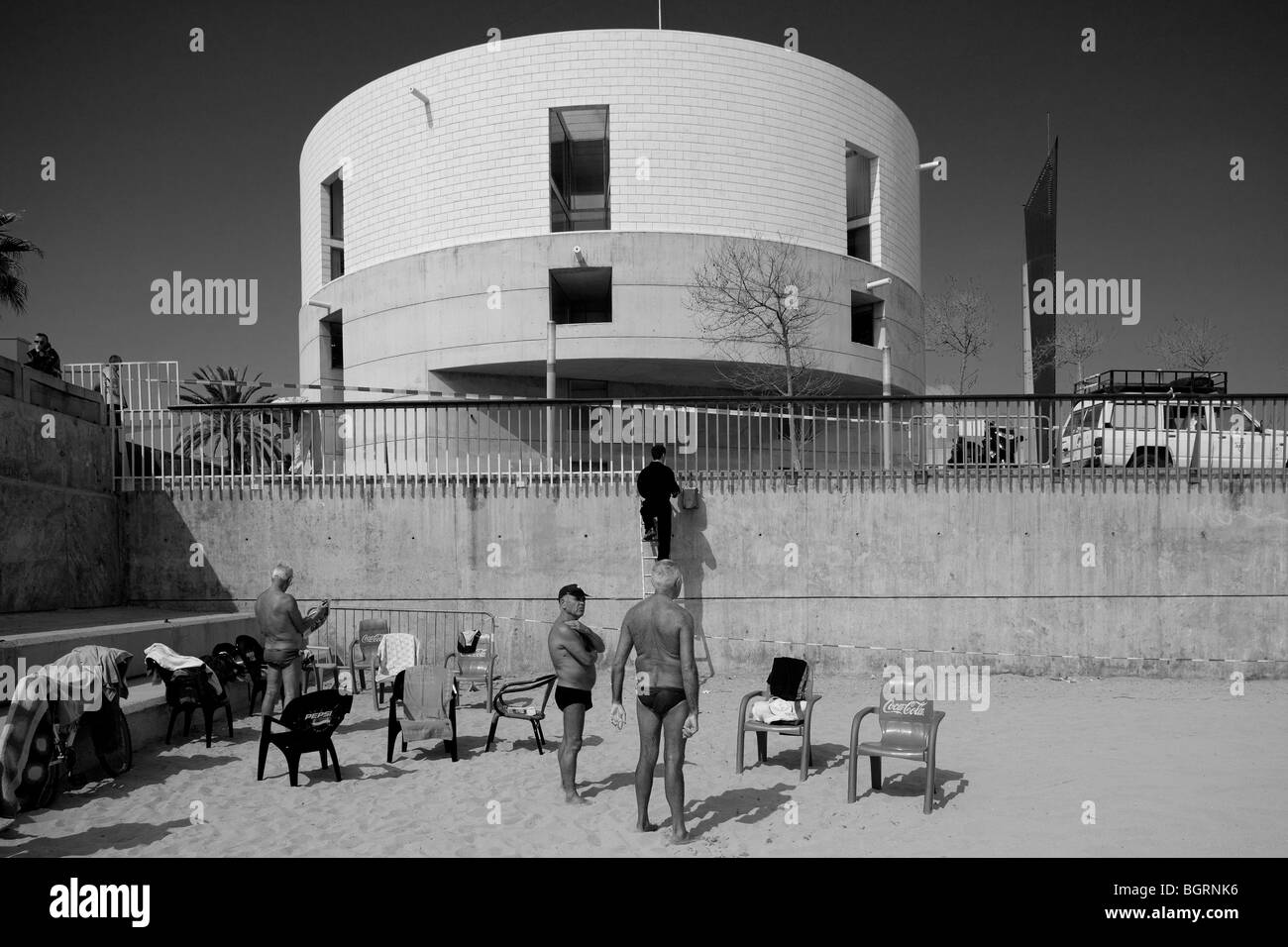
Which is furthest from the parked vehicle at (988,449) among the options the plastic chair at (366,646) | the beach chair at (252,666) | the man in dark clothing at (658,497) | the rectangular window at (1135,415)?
the beach chair at (252,666)

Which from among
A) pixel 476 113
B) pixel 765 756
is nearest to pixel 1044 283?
pixel 476 113

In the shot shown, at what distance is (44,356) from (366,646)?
833cm

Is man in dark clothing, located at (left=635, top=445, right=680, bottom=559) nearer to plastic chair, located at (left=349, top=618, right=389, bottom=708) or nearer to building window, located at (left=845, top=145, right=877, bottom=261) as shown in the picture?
plastic chair, located at (left=349, top=618, right=389, bottom=708)

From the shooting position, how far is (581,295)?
83.6ft

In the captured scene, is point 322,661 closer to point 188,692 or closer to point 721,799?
point 188,692

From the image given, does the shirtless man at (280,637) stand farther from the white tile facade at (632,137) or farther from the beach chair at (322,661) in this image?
the white tile facade at (632,137)

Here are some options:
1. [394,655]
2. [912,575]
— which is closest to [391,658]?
[394,655]

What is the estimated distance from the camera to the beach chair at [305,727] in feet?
25.5

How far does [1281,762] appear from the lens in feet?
27.9

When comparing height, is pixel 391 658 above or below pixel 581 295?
below

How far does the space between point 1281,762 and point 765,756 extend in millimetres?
4840
